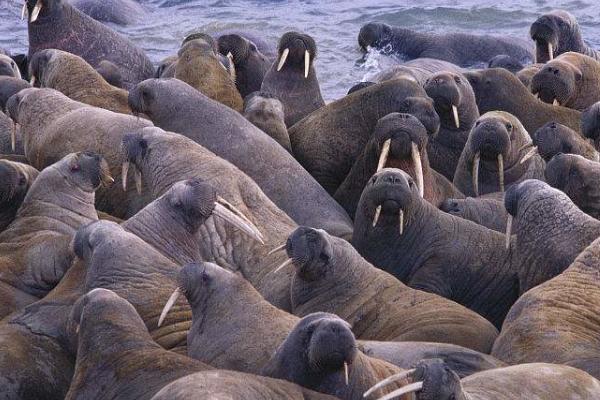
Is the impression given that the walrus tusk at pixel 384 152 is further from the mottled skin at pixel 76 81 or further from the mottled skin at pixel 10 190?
the mottled skin at pixel 76 81

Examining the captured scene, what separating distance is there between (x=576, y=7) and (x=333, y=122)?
1393cm

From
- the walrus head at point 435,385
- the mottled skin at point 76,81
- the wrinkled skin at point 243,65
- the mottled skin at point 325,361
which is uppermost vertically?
the walrus head at point 435,385

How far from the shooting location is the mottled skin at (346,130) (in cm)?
977

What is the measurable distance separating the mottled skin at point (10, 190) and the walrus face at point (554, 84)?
192 inches

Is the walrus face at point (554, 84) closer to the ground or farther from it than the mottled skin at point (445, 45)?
farther from it

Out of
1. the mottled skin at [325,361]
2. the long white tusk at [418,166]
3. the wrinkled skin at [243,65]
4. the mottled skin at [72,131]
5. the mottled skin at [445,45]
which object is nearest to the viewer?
the mottled skin at [325,361]

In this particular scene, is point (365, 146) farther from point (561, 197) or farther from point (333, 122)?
point (561, 197)

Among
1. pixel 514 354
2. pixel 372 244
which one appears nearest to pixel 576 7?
pixel 372 244

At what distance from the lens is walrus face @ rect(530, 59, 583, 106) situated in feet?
36.7

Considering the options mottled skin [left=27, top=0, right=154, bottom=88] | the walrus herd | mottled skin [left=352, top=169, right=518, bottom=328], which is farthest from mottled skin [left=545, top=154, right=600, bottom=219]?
mottled skin [left=27, top=0, right=154, bottom=88]

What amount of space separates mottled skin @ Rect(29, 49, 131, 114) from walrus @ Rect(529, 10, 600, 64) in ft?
16.5

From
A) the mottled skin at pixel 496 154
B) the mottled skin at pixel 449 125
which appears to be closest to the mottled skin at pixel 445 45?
the mottled skin at pixel 449 125

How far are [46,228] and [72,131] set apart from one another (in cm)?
164

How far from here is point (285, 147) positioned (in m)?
9.87
